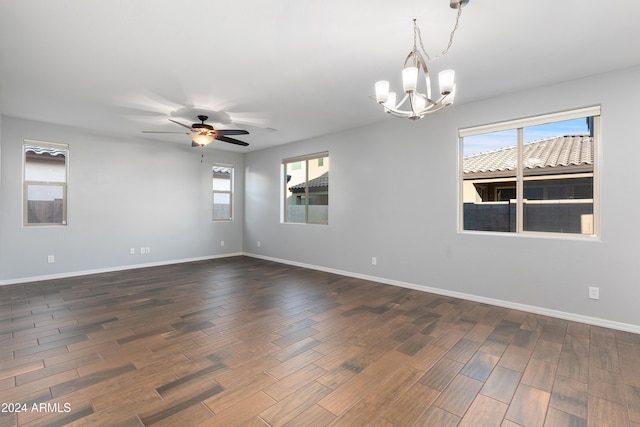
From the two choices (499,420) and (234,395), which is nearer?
(499,420)

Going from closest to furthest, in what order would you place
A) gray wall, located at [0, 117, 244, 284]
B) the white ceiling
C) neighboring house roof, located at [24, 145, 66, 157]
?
the white ceiling
gray wall, located at [0, 117, 244, 284]
neighboring house roof, located at [24, 145, 66, 157]

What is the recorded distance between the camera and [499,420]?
5.78ft

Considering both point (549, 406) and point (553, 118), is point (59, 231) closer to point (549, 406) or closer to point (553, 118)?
point (549, 406)

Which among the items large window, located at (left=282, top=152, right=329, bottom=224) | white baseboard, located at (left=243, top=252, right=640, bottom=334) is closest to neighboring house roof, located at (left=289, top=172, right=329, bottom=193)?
large window, located at (left=282, top=152, right=329, bottom=224)

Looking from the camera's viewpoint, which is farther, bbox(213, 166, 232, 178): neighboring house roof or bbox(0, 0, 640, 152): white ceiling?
bbox(213, 166, 232, 178): neighboring house roof

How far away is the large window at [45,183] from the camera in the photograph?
5.02m

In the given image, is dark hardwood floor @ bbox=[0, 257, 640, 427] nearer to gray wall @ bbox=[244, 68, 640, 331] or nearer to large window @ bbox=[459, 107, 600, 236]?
gray wall @ bbox=[244, 68, 640, 331]

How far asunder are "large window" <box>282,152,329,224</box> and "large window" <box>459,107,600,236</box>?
2696 millimetres

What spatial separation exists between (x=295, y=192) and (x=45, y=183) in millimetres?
4490

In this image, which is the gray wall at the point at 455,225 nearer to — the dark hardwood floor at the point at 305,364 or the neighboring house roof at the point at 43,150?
the dark hardwood floor at the point at 305,364

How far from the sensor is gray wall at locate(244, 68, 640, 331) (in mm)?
3086

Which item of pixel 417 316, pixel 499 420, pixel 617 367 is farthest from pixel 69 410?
pixel 617 367

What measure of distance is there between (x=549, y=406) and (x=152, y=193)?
6.86m

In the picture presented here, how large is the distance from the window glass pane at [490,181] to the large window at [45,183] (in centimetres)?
670
